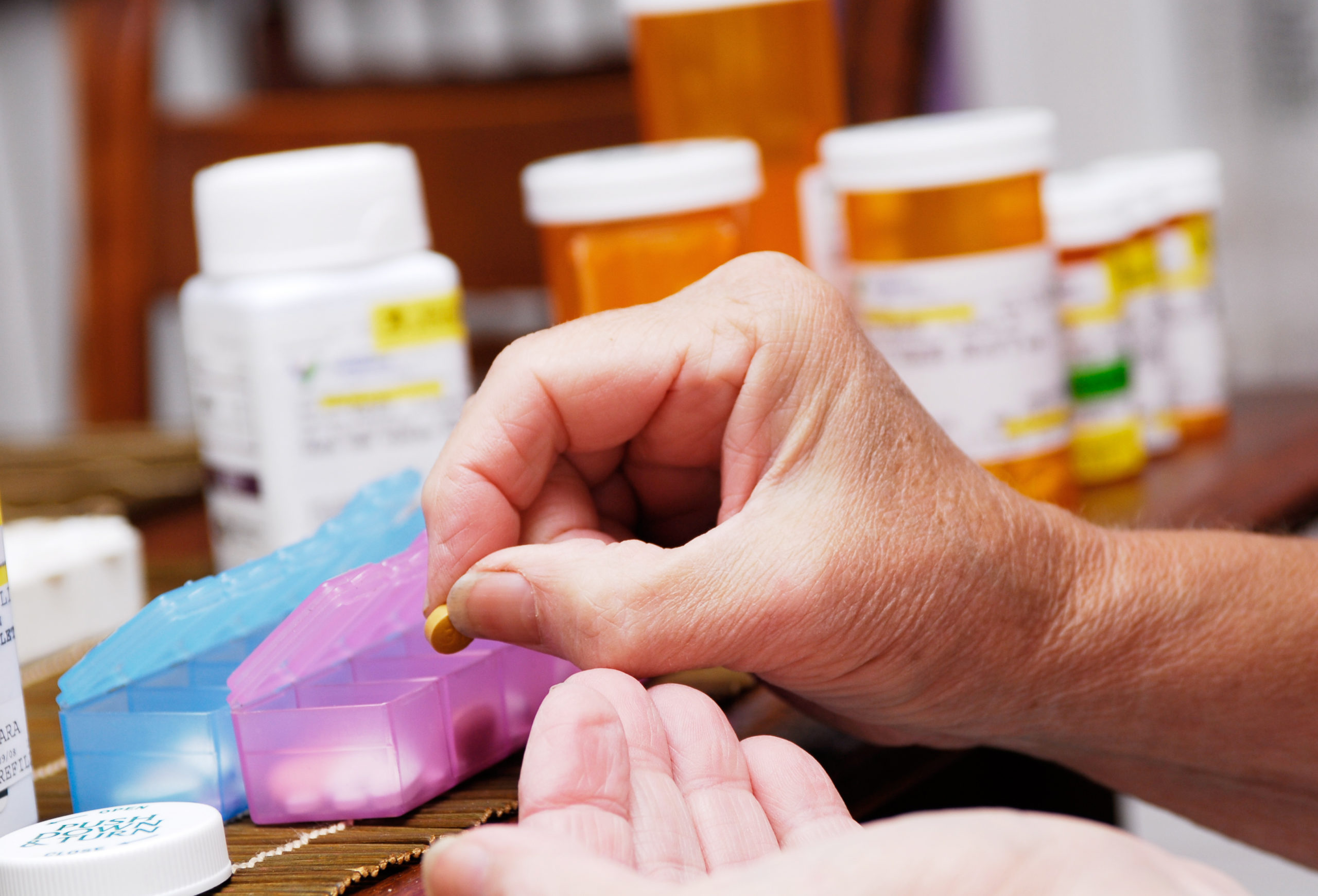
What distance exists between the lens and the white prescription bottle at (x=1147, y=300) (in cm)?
68

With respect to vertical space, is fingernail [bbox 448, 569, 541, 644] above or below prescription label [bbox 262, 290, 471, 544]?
below

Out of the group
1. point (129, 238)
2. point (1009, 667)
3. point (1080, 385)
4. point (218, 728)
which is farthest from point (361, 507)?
point (129, 238)

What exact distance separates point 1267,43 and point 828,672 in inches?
36.6

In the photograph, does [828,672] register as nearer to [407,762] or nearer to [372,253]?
[407,762]

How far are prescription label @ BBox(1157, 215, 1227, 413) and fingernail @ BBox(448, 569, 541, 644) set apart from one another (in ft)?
1.64

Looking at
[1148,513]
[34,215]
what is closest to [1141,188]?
[1148,513]

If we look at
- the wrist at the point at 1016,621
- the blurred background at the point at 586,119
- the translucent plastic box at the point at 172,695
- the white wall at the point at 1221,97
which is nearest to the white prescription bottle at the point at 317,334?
the translucent plastic box at the point at 172,695

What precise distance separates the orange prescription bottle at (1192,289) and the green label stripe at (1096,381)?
3.7 inches

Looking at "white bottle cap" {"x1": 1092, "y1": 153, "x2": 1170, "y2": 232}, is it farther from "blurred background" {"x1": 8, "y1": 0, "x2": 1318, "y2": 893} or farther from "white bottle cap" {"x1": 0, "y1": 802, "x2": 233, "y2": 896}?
"white bottle cap" {"x1": 0, "y1": 802, "x2": 233, "y2": 896}

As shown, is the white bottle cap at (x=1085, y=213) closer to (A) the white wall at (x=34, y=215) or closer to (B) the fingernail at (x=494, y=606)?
(B) the fingernail at (x=494, y=606)

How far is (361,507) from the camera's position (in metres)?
0.41

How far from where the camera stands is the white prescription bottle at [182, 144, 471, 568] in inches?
18.9

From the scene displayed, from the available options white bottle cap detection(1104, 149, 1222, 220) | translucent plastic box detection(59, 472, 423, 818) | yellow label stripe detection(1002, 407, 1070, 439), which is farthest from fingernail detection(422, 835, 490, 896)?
white bottle cap detection(1104, 149, 1222, 220)

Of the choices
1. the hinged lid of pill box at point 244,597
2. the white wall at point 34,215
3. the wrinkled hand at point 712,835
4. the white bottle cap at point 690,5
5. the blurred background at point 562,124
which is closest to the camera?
the wrinkled hand at point 712,835
